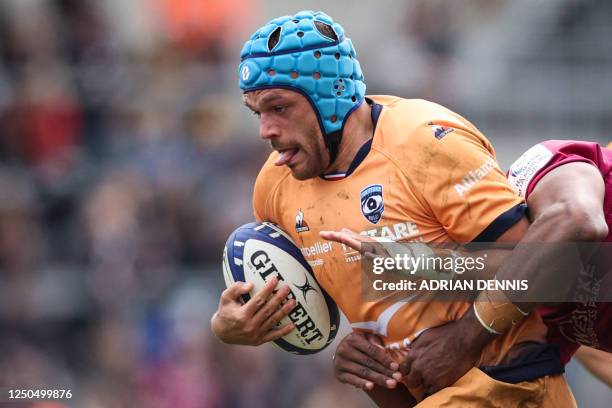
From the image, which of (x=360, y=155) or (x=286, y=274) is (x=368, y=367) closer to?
(x=286, y=274)

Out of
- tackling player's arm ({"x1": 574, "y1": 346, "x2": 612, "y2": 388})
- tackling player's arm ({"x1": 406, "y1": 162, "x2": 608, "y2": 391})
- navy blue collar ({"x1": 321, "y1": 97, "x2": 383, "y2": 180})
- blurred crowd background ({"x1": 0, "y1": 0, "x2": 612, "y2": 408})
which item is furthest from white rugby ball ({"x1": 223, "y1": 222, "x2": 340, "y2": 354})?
blurred crowd background ({"x1": 0, "y1": 0, "x2": 612, "y2": 408})

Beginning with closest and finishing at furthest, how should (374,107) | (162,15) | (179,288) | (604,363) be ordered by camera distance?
(374,107)
(604,363)
(179,288)
(162,15)

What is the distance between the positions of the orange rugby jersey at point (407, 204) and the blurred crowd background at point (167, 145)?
3.76m

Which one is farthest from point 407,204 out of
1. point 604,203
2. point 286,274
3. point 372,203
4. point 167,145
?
point 167,145

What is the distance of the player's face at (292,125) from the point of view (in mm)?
5156

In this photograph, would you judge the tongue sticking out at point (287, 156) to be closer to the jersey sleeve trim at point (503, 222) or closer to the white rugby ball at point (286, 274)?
the white rugby ball at point (286, 274)

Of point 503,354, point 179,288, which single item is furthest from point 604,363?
point 179,288

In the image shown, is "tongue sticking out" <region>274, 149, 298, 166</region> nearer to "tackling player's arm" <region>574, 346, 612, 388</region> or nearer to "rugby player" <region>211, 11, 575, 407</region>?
"rugby player" <region>211, 11, 575, 407</region>

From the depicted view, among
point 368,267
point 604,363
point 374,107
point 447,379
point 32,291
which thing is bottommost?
point 32,291

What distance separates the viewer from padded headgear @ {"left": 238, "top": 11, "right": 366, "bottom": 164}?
5121mm

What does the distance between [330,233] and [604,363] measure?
86.4 inches

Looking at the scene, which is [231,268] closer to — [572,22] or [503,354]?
[503,354]

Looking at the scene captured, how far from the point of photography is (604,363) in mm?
6301

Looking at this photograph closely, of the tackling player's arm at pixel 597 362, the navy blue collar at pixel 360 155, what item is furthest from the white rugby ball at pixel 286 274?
the tackling player's arm at pixel 597 362
